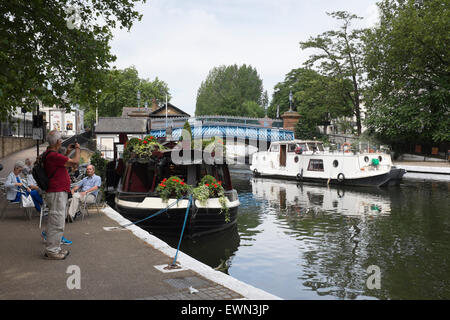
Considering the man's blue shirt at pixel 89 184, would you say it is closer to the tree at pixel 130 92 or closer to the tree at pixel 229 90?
the tree at pixel 130 92

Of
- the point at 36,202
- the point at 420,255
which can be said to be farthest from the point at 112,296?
the point at 420,255

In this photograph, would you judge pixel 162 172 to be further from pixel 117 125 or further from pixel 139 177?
pixel 117 125

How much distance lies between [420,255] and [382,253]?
3.08 feet

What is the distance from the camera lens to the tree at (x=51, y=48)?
11320mm

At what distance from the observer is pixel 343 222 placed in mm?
15531

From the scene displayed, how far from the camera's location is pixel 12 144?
35188 millimetres

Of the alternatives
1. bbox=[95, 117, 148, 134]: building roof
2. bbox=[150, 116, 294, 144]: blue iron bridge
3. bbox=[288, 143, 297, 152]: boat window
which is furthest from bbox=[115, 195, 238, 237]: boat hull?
bbox=[95, 117, 148, 134]: building roof

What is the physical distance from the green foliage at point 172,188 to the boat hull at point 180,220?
1.19ft

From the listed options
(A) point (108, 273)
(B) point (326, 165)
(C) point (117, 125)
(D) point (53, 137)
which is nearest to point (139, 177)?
(D) point (53, 137)

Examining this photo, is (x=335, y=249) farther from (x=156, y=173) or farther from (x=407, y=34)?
(x=407, y=34)

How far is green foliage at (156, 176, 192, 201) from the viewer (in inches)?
458

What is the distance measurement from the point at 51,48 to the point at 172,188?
5752mm

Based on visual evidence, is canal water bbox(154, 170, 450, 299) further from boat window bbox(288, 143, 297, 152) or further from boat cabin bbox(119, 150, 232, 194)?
boat window bbox(288, 143, 297, 152)

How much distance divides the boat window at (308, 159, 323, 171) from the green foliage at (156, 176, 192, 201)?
2066 cm
